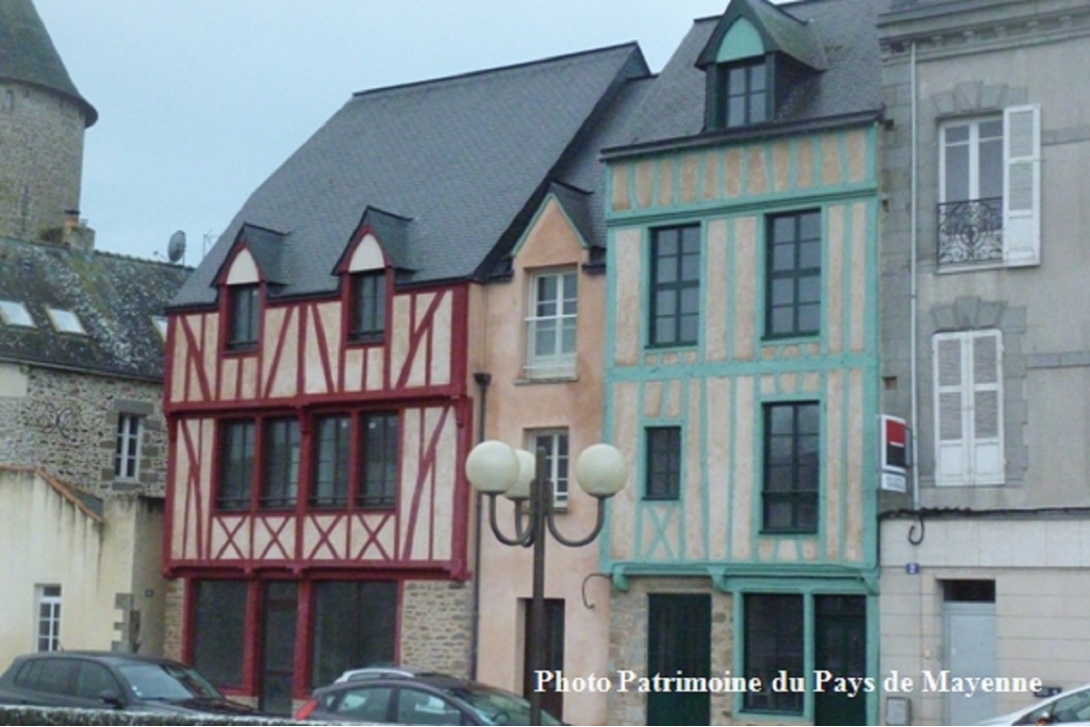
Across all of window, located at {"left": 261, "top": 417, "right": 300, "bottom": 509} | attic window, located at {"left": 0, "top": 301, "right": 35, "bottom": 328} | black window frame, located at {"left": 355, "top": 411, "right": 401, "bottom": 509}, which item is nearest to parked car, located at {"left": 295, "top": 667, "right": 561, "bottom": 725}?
black window frame, located at {"left": 355, "top": 411, "right": 401, "bottom": 509}

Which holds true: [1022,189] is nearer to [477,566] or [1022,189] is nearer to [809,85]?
[809,85]

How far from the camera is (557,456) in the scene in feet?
85.0

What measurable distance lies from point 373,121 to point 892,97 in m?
11.4

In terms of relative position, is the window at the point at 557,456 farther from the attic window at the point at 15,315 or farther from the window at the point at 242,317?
the attic window at the point at 15,315

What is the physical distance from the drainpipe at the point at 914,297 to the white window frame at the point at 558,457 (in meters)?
5.22

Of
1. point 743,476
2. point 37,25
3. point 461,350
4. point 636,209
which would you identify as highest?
point 37,25

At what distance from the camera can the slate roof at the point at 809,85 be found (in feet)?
78.2

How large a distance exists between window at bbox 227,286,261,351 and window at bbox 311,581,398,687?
405cm

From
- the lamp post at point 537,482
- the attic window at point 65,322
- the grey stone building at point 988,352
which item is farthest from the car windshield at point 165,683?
the attic window at point 65,322

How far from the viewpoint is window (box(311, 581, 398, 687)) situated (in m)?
27.0

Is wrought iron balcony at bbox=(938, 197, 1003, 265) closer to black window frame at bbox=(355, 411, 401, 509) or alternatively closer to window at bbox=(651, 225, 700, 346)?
window at bbox=(651, 225, 700, 346)

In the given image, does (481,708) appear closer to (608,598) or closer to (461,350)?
(608,598)

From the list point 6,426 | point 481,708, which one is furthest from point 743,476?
point 6,426

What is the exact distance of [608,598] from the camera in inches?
972
